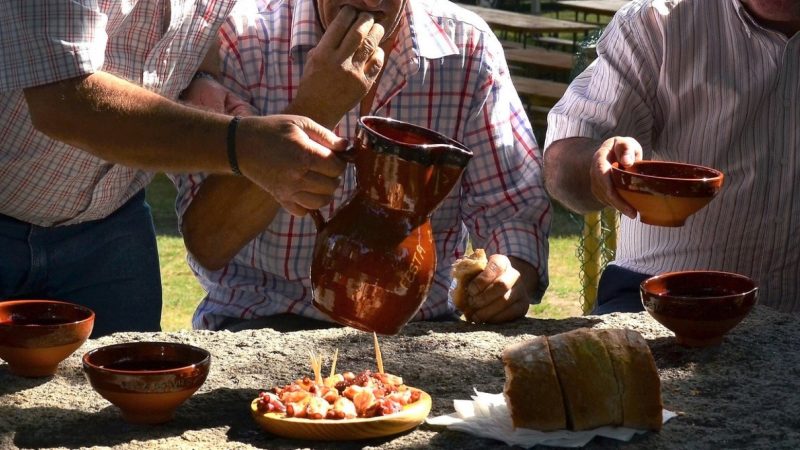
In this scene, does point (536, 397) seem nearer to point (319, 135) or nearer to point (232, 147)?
point (319, 135)

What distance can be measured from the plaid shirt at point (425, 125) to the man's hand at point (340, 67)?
47cm

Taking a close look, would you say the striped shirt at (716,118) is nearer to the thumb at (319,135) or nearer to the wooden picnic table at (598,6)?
the thumb at (319,135)

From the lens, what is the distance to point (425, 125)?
3574mm

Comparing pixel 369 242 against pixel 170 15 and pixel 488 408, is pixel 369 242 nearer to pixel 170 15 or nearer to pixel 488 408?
pixel 488 408

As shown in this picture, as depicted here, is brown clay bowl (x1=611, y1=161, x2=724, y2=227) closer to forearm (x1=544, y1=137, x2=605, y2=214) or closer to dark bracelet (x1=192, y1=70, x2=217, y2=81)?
forearm (x1=544, y1=137, x2=605, y2=214)

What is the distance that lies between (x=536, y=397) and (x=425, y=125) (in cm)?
139

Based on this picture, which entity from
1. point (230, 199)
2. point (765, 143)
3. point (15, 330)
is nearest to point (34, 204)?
point (230, 199)

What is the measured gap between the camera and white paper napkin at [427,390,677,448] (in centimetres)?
233

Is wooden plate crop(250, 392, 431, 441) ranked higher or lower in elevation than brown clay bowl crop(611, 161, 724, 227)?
lower

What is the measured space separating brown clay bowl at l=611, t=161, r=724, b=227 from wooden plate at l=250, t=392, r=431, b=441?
2.69 feet

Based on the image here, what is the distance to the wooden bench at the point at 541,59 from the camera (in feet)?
35.9

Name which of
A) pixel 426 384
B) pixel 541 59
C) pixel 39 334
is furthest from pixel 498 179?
pixel 541 59

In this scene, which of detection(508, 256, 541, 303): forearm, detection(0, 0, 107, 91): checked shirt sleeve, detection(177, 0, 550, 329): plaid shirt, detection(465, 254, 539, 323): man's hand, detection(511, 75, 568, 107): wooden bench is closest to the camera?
detection(0, 0, 107, 91): checked shirt sleeve

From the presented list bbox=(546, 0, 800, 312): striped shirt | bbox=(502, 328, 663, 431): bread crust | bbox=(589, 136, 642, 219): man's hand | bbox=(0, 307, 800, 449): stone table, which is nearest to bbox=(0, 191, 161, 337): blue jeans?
bbox=(0, 307, 800, 449): stone table
